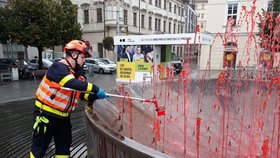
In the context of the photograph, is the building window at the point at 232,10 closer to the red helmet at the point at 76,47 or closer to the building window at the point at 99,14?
the building window at the point at 99,14

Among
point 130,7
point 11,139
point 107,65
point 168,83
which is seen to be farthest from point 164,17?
point 11,139

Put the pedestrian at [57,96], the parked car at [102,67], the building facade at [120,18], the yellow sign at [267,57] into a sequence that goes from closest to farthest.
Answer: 1. the pedestrian at [57,96]
2. the yellow sign at [267,57]
3. the parked car at [102,67]
4. the building facade at [120,18]

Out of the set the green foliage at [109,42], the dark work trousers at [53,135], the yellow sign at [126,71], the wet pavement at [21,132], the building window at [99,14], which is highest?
the building window at [99,14]

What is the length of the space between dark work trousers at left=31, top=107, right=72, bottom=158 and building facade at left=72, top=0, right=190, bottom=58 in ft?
67.8

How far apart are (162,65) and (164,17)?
3119 centimetres

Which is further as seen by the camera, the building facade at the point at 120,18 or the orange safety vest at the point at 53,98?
the building facade at the point at 120,18

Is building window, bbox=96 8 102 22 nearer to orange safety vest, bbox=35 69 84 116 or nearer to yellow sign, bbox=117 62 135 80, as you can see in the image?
yellow sign, bbox=117 62 135 80

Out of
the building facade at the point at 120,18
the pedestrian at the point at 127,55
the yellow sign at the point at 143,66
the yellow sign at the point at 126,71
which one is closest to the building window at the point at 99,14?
the building facade at the point at 120,18

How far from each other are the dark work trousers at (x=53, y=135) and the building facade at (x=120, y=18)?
20676 mm

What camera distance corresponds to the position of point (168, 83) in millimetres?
5801

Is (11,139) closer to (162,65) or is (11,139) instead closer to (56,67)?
(56,67)

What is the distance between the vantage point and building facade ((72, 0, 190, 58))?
28.0 m

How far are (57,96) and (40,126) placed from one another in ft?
1.31

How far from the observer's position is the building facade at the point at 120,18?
28.0 m
